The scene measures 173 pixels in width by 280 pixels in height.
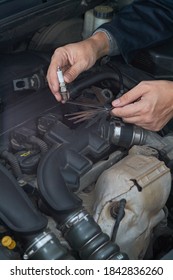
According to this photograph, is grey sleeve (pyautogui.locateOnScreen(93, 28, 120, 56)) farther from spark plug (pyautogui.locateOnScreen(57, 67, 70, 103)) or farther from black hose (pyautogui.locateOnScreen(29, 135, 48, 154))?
black hose (pyautogui.locateOnScreen(29, 135, 48, 154))

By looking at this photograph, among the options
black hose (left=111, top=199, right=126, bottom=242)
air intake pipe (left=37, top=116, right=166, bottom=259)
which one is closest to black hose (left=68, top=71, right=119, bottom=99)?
air intake pipe (left=37, top=116, right=166, bottom=259)

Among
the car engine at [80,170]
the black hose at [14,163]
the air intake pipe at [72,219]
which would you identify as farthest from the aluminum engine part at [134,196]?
the black hose at [14,163]

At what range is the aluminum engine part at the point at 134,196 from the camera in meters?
1.21

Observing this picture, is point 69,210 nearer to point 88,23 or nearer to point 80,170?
point 80,170

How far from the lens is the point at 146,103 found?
1359mm

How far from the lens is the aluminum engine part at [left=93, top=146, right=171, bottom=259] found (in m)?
1.21

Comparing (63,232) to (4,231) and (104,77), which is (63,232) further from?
(104,77)

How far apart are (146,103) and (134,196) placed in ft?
1.00

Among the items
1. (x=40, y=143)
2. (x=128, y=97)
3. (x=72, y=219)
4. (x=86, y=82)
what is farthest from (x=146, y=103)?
(x=72, y=219)

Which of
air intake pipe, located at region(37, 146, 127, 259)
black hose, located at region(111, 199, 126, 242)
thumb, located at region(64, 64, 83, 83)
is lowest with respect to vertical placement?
black hose, located at region(111, 199, 126, 242)

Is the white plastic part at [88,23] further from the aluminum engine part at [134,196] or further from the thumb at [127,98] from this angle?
the aluminum engine part at [134,196]

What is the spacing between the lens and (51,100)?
1.52 m

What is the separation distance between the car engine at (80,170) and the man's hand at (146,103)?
36 mm

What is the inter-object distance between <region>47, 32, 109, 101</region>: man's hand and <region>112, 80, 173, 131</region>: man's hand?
0.18 metres
